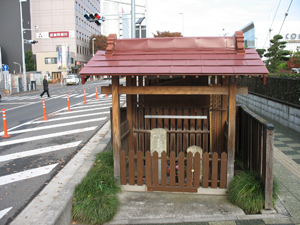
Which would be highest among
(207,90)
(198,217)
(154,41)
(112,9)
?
(112,9)

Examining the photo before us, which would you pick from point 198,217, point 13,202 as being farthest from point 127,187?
point 13,202

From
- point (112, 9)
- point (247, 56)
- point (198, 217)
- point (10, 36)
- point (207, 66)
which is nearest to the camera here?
point (198, 217)

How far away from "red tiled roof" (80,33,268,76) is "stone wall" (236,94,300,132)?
6105 mm

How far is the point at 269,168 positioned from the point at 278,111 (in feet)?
27.2

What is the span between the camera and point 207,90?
16.4ft

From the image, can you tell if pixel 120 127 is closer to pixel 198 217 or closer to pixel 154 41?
pixel 154 41

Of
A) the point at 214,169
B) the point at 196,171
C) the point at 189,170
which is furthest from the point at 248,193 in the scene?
the point at 189,170

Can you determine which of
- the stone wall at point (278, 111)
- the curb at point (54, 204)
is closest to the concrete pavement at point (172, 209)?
the curb at point (54, 204)

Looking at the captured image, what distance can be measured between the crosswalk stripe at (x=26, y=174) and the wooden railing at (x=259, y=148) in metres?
4.54

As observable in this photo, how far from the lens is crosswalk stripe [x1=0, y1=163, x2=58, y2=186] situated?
6.16 metres

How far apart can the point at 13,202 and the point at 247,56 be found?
495 centimetres

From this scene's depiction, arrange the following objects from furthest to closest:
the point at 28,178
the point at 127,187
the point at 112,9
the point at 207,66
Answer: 1. the point at 112,9
2. the point at 28,178
3. the point at 127,187
4. the point at 207,66

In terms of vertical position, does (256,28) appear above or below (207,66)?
above

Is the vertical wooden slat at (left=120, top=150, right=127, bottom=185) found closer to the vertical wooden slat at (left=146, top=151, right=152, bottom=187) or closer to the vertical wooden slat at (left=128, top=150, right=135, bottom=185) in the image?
the vertical wooden slat at (left=128, top=150, right=135, bottom=185)
